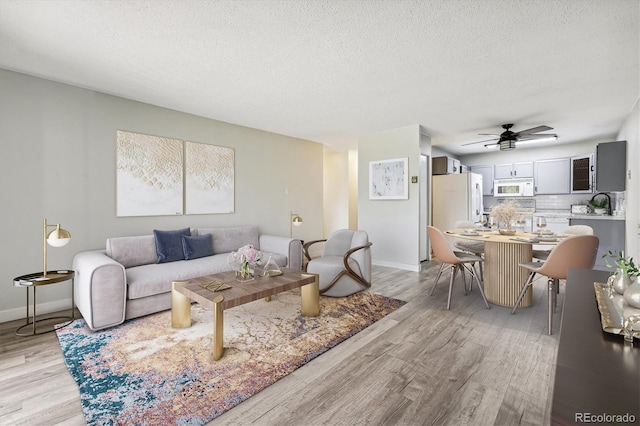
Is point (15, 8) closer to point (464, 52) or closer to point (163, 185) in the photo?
point (163, 185)

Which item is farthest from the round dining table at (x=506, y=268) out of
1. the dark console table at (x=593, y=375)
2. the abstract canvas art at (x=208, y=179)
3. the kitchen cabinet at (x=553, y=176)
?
the kitchen cabinet at (x=553, y=176)

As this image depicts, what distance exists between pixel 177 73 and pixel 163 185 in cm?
160

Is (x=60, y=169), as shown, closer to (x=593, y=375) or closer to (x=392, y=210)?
(x=593, y=375)

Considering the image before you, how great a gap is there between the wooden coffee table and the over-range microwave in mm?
6094

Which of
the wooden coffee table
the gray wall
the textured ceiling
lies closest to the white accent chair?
the wooden coffee table

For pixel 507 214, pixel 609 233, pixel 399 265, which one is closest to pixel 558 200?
pixel 609 233

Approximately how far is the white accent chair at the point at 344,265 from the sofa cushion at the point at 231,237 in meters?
1.00

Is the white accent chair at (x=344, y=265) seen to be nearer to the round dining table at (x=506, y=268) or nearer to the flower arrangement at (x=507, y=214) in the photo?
the round dining table at (x=506, y=268)

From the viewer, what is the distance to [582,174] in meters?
6.06

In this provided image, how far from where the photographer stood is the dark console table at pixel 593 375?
52 centimetres

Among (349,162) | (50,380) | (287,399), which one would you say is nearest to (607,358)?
(287,399)

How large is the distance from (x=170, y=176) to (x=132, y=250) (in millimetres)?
1146

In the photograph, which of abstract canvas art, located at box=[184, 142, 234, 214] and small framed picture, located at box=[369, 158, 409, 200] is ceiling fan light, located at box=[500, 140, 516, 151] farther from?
abstract canvas art, located at box=[184, 142, 234, 214]

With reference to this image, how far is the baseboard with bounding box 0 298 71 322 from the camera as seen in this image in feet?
9.73
